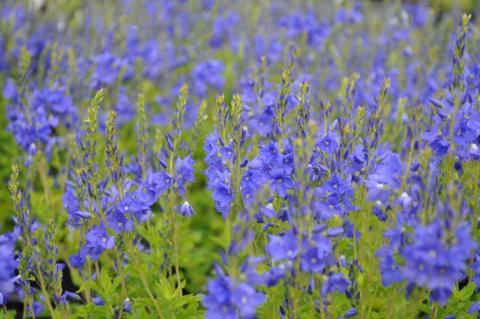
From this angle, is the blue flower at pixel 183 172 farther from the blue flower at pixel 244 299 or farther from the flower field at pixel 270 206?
the blue flower at pixel 244 299

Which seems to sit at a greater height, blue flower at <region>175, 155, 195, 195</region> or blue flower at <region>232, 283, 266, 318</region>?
blue flower at <region>175, 155, 195, 195</region>

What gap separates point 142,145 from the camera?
366cm

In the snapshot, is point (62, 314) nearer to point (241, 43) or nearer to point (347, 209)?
point (347, 209)

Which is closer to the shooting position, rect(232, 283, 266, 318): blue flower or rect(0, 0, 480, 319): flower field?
rect(232, 283, 266, 318): blue flower

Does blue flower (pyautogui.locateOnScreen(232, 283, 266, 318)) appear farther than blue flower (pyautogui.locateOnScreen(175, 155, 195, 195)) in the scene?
No

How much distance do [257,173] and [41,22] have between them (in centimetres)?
522

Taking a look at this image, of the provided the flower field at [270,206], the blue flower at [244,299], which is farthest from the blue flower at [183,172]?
the blue flower at [244,299]

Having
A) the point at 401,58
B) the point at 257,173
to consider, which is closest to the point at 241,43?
the point at 401,58

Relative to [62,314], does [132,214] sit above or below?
above

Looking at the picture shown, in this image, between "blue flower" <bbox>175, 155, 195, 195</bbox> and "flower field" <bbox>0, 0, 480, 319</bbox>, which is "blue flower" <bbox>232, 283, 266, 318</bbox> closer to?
"flower field" <bbox>0, 0, 480, 319</bbox>

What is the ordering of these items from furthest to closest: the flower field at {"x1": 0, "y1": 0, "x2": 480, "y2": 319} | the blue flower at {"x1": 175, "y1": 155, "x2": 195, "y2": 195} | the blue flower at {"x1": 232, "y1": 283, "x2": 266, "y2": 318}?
the blue flower at {"x1": 175, "y1": 155, "x2": 195, "y2": 195}, the flower field at {"x1": 0, "y1": 0, "x2": 480, "y2": 319}, the blue flower at {"x1": 232, "y1": 283, "x2": 266, "y2": 318}

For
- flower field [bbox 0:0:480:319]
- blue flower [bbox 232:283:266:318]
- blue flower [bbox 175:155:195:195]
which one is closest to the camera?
blue flower [bbox 232:283:266:318]

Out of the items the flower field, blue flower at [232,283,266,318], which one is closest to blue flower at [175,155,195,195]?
the flower field

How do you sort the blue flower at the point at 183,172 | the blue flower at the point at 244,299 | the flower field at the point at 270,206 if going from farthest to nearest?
the blue flower at the point at 183,172
the flower field at the point at 270,206
the blue flower at the point at 244,299
